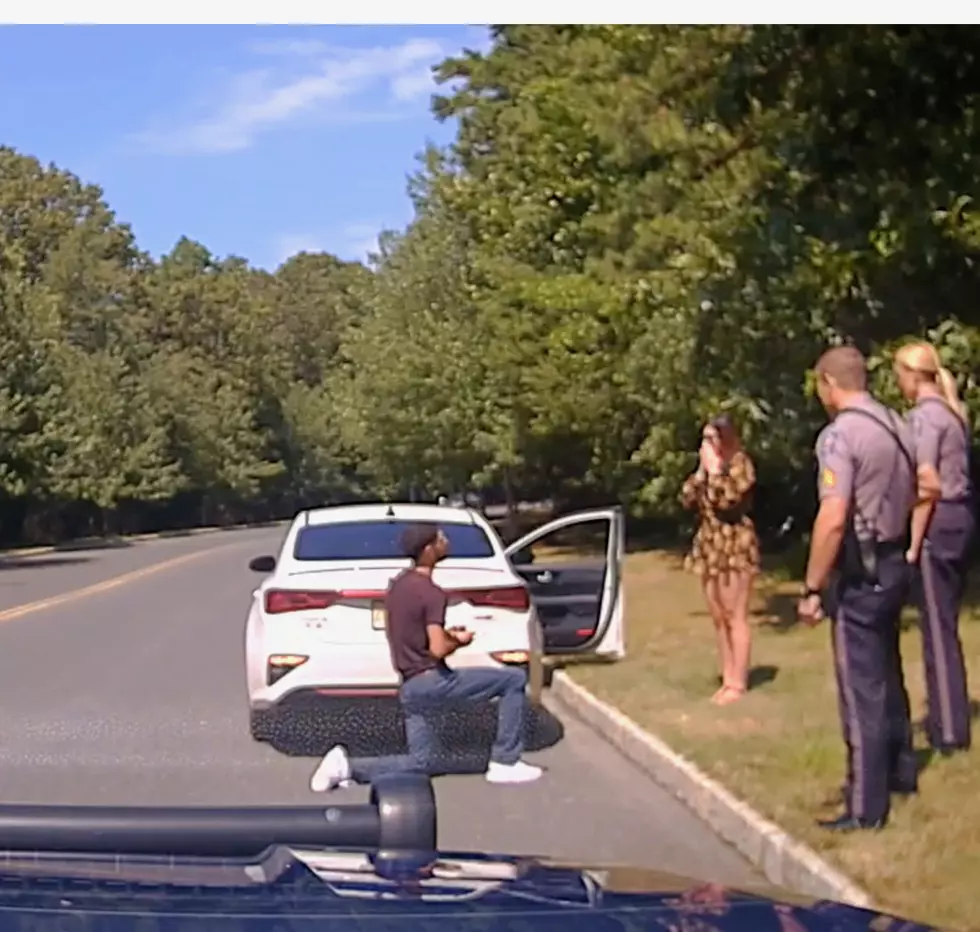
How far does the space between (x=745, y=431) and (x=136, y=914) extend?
15.2 meters

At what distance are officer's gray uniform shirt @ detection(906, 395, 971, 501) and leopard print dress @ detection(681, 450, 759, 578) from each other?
7.99 feet

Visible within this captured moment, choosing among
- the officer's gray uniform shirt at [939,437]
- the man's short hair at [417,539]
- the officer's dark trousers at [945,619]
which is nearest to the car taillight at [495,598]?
the man's short hair at [417,539]

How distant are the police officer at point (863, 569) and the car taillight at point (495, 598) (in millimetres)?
3777

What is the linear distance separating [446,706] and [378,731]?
2487mm

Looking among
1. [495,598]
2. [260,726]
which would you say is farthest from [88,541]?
[495,598]

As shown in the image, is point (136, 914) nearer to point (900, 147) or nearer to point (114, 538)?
point (900, 147)

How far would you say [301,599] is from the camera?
1134 cm

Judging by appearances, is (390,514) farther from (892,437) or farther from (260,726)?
(892,437)

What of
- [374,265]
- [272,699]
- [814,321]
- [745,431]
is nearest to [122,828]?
[272,699]

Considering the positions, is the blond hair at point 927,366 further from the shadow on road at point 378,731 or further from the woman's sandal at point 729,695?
the shadow on road at point 378,731

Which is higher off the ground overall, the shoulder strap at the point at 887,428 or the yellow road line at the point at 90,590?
the shoulder strap at the point at 887,428

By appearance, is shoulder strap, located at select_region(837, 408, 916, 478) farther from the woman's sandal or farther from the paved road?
the woman's sandal

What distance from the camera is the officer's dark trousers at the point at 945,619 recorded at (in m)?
8.91

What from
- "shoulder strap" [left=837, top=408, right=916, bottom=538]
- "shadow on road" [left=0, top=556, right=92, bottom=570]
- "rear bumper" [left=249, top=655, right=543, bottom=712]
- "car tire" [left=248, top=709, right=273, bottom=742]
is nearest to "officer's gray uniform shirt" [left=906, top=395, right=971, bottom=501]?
"shoulder strap" [left=837, top=408, right=916, bottom=538]
